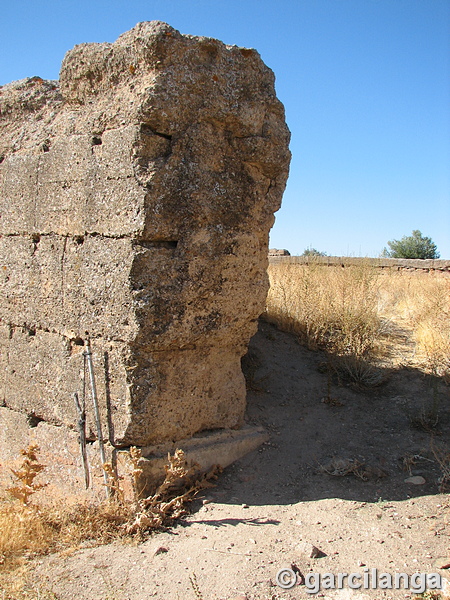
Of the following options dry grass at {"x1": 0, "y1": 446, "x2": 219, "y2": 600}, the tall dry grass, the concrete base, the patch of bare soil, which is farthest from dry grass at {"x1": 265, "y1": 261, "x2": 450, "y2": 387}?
dry grass at {"x1": 0, "y1": 446, "x2": 219, "y2": 600}

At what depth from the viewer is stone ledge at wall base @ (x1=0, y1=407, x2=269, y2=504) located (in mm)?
3213

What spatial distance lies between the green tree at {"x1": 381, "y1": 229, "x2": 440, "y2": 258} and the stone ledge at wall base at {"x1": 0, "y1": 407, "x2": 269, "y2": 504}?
70.0ft

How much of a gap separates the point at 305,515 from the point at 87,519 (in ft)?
4.12

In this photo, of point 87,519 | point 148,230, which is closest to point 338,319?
point 148,230

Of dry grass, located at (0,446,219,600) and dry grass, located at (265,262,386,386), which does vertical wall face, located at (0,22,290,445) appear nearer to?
dry grass, located at (0,446,219,600)

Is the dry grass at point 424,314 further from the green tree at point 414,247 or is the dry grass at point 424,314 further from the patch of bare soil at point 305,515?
the green tree at point 414,247

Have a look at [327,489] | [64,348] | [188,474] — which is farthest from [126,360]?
[327,489]

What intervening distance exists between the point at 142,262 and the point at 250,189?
0.90 metres

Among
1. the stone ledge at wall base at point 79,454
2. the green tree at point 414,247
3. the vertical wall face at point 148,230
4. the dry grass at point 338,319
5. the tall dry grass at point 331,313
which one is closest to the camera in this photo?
the vertical wall face at point 148,230

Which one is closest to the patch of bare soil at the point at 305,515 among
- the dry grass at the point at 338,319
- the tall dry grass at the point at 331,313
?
the dry grass at the point at 338,319

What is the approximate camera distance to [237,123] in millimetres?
3348

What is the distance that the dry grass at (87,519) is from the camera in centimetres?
282

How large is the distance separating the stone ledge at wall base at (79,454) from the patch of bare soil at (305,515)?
0.51 feet

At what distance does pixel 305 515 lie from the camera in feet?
10.0
